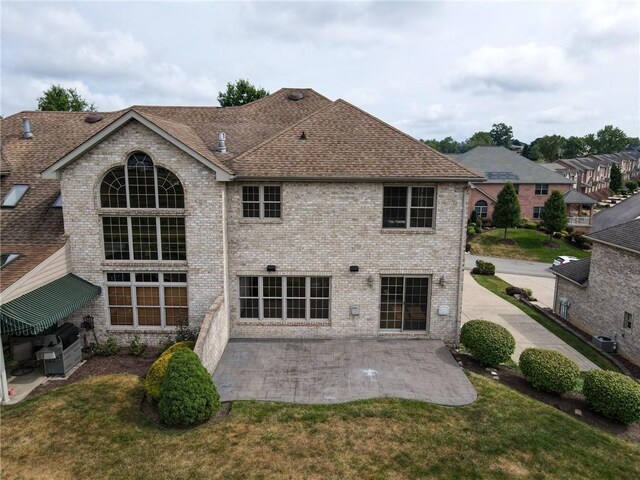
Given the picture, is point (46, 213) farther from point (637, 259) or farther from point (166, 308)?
point (637, 259)

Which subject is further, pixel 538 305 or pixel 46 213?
pixel 538 305

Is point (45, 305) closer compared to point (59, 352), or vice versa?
point (45, 305)

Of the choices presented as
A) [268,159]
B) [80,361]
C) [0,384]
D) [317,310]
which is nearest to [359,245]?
[317,310]

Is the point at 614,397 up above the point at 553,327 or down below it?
above

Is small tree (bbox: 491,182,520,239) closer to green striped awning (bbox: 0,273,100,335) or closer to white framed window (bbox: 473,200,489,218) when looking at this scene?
white framed window (bbox: 473,200,489,218)

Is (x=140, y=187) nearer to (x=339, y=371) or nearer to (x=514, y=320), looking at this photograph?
(x=339, y=371)

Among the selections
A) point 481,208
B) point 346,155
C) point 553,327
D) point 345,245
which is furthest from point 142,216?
point 481,208
